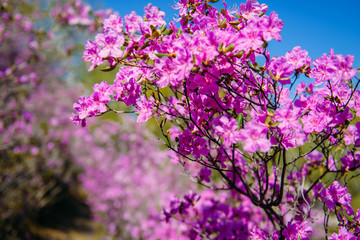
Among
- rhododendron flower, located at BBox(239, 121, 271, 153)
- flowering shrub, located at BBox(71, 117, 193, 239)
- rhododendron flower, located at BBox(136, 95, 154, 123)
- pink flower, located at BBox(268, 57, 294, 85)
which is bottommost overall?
rhododendron flower, located at BBox(239, 121, 271, 153)

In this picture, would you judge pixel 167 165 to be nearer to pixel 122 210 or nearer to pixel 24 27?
pixel 122 210

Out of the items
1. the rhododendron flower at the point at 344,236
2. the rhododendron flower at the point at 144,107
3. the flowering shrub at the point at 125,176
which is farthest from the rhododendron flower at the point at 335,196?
the flowering shrub at the point at 125,176

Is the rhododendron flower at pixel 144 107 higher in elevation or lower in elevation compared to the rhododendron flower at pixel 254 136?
higher

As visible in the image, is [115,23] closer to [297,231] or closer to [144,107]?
[144,107]

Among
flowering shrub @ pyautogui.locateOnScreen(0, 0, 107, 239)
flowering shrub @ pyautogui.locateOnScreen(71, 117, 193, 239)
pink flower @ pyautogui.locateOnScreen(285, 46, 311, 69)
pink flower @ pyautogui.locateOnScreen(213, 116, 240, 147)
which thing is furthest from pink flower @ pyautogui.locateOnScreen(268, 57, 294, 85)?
flowering shrub @ pyautogui.locateOnScreen(71, 117, 193, 239)

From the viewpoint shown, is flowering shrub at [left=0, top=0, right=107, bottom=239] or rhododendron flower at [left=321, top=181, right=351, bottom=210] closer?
rhododendron flower at [left=321, top=181, right=351, bottom=210]

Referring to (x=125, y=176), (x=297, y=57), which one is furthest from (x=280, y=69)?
(x=125, y=176)

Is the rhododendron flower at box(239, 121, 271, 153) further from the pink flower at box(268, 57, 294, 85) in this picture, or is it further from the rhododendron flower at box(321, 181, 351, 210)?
the rhododendron flower at box(321, 181, 351, 210)

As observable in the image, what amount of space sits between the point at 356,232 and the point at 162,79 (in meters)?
1.32

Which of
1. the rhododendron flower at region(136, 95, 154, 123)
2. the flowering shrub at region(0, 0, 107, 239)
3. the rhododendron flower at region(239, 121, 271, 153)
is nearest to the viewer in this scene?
the rhododendron flower at region(239, 121, 271, 153)

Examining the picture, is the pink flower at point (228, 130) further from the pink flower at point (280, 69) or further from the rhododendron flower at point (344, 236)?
the rhododendron flower at point (344, 236)

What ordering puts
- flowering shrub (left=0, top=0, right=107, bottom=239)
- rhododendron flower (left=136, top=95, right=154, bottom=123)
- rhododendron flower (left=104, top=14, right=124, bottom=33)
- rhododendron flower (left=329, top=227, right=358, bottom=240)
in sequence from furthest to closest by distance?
flowering shrub (left=0, top=0, right=107, bottom=239)
rhododendron flower (left=104, top=14, right=124, bottom=33)
rhododendron flower (left=136, top=95, right=154, bottom=123)
rhododendron flower (left=329, top=227, right=358, bottom=240)

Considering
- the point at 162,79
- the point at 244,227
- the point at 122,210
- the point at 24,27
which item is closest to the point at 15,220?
the point at 122,210

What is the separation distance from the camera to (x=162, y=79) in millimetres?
1151
